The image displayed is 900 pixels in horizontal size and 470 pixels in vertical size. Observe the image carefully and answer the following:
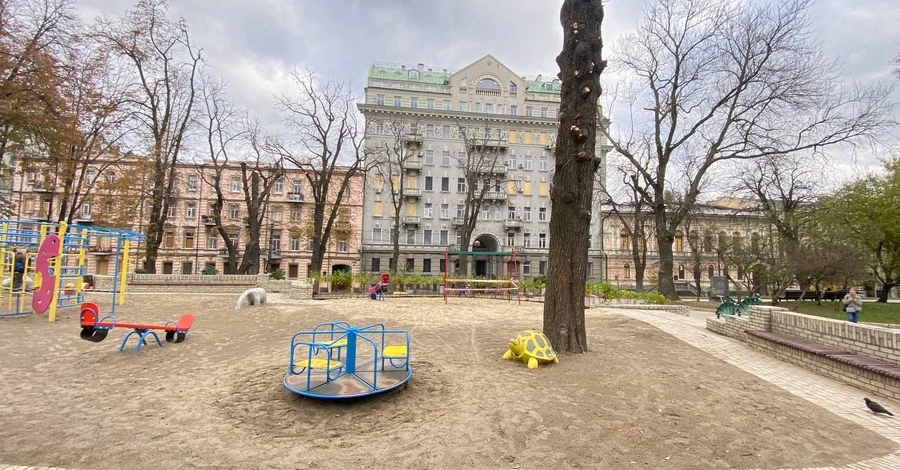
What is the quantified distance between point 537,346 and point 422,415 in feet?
8.99

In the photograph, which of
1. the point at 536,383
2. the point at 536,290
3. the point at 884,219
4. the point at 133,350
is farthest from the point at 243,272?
the point at 884,219

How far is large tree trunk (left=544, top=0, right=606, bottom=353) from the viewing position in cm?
779

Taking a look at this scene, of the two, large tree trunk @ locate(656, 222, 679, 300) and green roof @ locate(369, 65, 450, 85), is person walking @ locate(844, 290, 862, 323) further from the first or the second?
green roof @ locate(369, 65, 450, 85)

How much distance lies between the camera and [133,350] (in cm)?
791

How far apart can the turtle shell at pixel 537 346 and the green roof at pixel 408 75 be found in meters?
43.7

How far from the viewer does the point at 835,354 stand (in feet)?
24.1

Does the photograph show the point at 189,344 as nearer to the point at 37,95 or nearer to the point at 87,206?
the point at 37,95

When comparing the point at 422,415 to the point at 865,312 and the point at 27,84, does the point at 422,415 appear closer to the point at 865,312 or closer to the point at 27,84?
the point at 27,84

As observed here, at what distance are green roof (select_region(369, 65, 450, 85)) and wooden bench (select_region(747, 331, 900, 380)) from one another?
141 feet

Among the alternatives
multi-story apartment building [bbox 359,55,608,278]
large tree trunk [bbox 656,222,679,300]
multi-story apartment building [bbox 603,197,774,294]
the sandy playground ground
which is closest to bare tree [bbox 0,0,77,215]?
the sandy playground ground

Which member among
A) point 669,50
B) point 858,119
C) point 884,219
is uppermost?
point 669,50

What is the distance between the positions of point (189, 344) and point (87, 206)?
48.3 meters

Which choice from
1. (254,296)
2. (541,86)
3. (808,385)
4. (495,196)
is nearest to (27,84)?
(254,296)

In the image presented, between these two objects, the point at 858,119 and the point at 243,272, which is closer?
the point at 858,119
